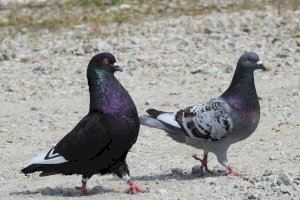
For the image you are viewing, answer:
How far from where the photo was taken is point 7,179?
28.6 ft

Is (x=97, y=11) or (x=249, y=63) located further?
(x=97, y=11)

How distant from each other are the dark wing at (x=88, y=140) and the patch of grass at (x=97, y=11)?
9859 mm

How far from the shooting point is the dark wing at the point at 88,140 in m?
7.69

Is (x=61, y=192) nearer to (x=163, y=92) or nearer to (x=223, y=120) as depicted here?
(x=223, y=120)

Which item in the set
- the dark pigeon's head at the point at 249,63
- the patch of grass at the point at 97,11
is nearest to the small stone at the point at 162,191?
the dark pigeon's head at the point at 249,63

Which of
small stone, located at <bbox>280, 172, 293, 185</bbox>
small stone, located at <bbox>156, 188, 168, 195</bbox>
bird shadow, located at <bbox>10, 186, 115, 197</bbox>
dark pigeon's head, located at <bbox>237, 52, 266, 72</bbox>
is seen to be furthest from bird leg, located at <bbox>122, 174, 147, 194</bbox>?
dark pigeon's head, located at <bbox>237, 52, 266, 72</bbox>

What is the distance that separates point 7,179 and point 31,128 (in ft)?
7.44

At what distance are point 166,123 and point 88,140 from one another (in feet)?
3.95

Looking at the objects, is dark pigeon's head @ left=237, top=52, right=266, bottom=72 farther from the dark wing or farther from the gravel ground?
the dark wing

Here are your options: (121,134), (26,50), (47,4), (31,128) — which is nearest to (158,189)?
(121,134)

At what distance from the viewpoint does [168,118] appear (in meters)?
8.73

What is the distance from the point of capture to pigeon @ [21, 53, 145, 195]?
25.2 feet

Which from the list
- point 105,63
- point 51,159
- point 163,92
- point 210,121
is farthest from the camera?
point 163,92

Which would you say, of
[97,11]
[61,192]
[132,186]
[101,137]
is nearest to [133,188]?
[132,186]
